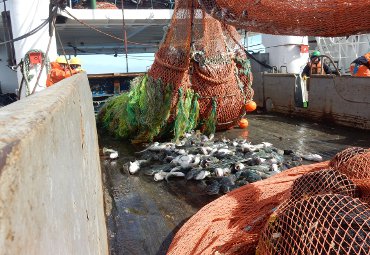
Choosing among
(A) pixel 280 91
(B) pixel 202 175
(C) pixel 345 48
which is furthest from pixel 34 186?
(C) pixel 345 48

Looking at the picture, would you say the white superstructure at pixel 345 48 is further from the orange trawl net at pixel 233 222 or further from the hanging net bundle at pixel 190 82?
the orange trawl net at pixel 233 222

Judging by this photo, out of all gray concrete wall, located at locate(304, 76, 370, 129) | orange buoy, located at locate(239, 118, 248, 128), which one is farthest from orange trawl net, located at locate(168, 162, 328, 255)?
gray concrete wall, located at locate(304, 76, 370, 129)

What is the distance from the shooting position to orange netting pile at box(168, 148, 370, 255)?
6.78ft

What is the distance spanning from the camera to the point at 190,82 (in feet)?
22.1

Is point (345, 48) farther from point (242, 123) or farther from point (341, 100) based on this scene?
point (242, 123)

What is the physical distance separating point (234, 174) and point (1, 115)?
14.2 ft

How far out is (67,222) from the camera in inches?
42.5

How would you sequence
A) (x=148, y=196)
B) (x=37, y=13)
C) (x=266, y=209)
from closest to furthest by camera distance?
(x=266, y=209) < (x=148, y=196) < (x=37, y=13)

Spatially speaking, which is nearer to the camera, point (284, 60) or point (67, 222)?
point (67, 222)

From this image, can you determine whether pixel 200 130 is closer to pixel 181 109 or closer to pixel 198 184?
pixel 181 109

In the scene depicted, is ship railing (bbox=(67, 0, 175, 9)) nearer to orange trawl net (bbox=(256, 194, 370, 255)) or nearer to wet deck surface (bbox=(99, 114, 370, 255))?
wet deck surface (bbox=(99, 114, 370, 255))

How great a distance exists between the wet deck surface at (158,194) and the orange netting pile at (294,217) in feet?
1.52

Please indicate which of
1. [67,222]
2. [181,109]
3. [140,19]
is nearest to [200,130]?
[181,109]

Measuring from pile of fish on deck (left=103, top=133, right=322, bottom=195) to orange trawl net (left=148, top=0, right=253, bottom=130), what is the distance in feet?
3.14
